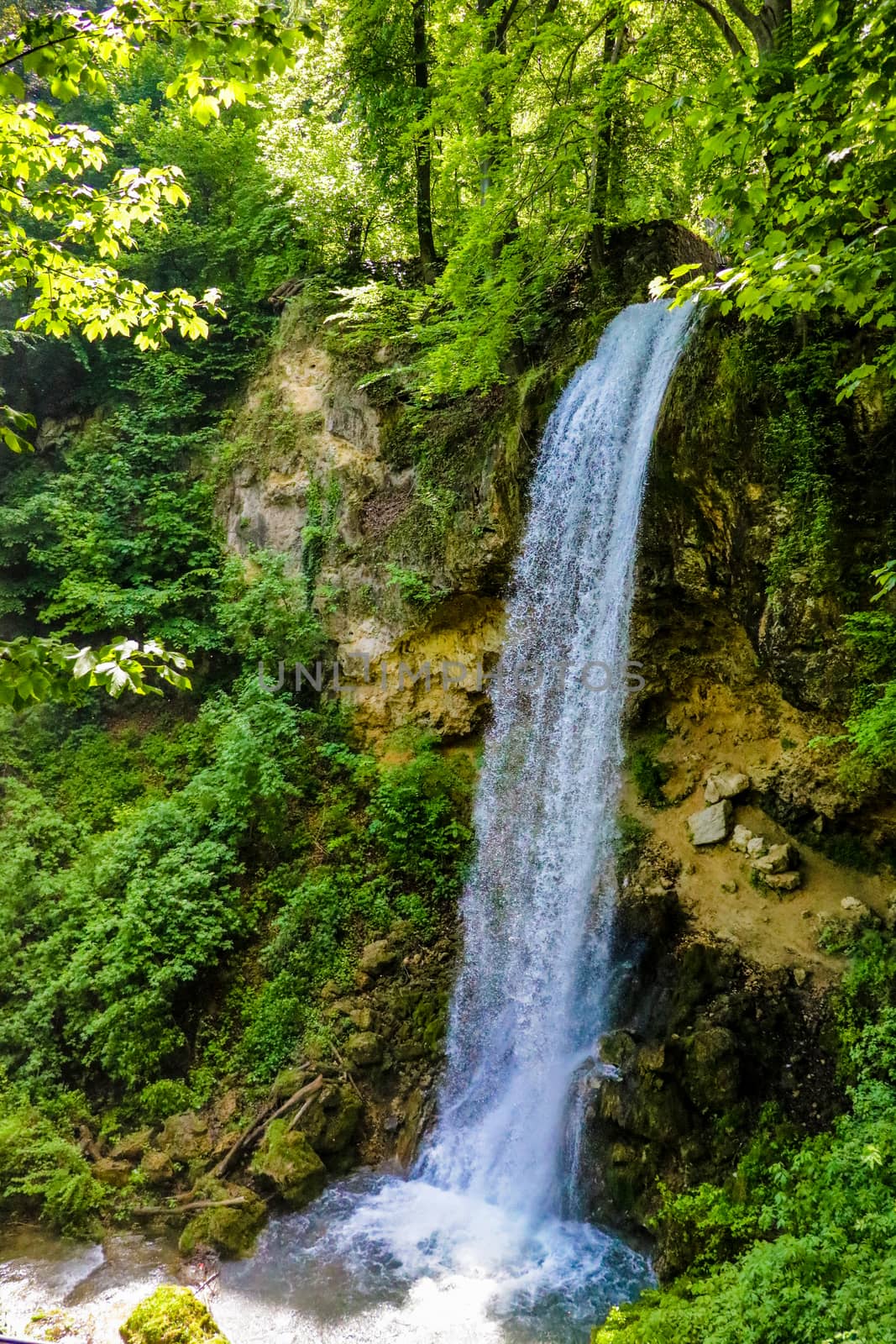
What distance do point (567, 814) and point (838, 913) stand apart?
2.56 meters

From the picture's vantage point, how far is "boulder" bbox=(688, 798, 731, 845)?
701cm

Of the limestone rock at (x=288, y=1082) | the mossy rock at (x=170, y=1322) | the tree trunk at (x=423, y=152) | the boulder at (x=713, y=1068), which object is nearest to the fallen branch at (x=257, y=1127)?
the limestone rock at (x=288, y=1082)

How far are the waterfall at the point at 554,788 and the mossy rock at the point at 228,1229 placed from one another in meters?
1.44

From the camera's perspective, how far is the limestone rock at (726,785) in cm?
708

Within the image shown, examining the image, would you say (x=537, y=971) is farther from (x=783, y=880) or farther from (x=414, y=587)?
(x=414, y=587)

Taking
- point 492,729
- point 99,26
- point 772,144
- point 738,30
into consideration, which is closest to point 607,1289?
point 492,729

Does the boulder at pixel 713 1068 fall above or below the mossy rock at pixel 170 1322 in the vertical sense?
above

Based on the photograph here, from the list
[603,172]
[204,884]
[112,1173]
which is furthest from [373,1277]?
[603,172]

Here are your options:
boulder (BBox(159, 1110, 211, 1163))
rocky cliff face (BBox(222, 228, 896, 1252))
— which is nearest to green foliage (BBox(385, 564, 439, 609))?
rocky cliff face (BBox(222, 228, 896, 1252))

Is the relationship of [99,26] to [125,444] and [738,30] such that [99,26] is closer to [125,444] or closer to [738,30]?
[125,444]

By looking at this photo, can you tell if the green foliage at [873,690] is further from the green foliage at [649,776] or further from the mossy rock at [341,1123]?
the mossy rock at [341,1123]

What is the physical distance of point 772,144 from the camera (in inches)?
148

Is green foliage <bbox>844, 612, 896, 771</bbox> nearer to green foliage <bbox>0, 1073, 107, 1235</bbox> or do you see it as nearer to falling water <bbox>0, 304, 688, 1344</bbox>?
falling water <bbox>0, 304, 688, 1344</bbox>

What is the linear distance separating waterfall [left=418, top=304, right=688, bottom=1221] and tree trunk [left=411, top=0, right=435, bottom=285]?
366cm
